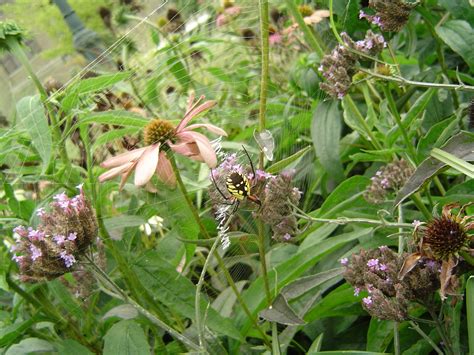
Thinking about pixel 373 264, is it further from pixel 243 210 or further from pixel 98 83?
pixel 98 83

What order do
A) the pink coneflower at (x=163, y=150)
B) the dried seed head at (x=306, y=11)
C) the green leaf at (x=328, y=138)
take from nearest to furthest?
the pink coneflower at (x=163, y=150) < the green leaf at (x=328, y=138) < the dried seed head at (x=306, y=11)

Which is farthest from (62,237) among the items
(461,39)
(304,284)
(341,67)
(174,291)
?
(461,39)

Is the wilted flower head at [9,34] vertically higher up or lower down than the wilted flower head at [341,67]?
higher up

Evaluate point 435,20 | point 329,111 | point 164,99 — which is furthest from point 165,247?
point 435,20

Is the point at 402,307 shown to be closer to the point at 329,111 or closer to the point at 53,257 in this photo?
the point at 53,257

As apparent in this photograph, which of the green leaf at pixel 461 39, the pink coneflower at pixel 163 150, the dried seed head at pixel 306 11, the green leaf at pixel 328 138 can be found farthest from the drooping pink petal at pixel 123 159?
the dried seed head at pixel 306 11

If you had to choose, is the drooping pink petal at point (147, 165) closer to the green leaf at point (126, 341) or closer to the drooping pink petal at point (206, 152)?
the drooping pink petal at point (206, 152)
